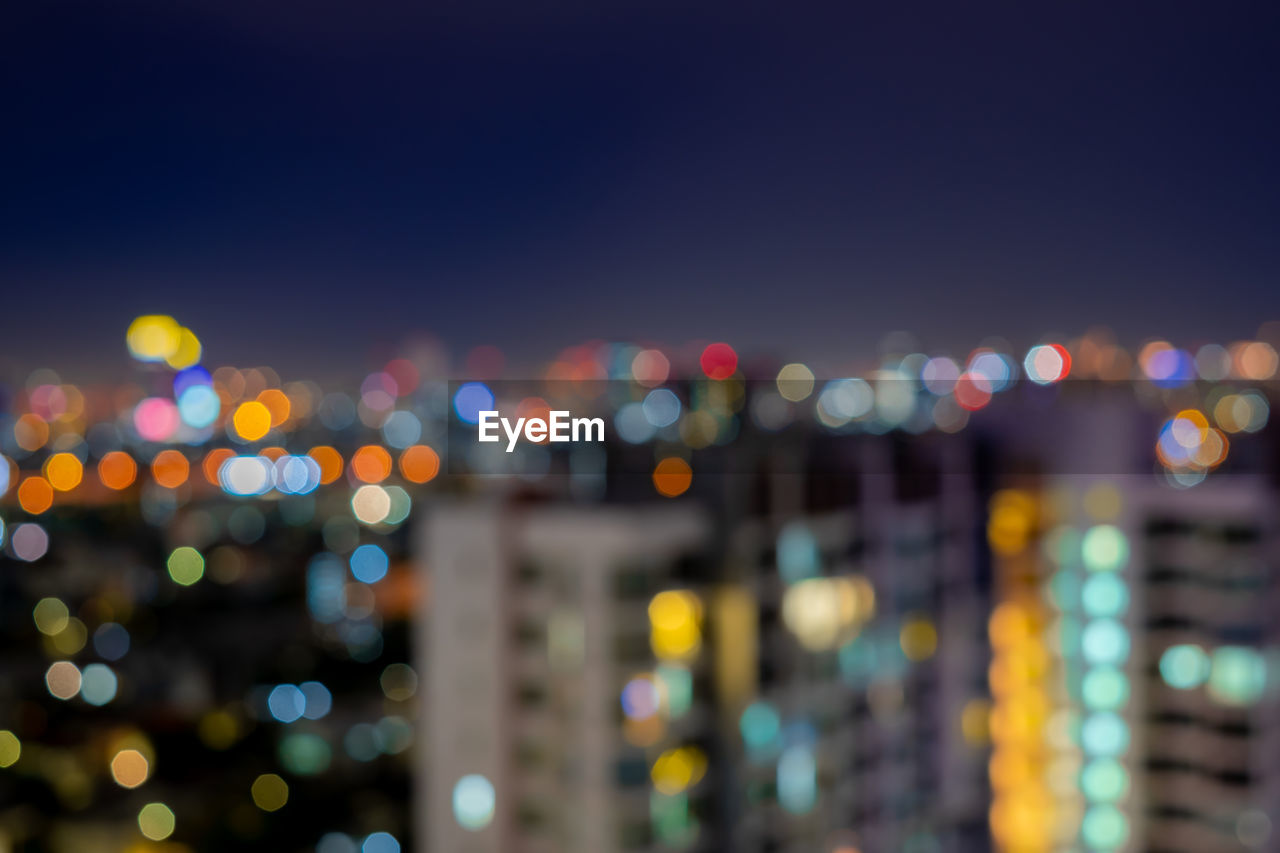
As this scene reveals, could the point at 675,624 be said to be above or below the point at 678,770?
above

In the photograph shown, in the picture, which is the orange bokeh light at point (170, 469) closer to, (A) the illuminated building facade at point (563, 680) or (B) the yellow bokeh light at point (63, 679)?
(B) the yellow bokeh light at point (63, 679)

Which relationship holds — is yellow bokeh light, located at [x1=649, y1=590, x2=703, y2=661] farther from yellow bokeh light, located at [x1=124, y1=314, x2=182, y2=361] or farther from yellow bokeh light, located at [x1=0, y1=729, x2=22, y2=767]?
yellow bokeh light, located at [x1=0, y1=729, x2=22, y2=767]

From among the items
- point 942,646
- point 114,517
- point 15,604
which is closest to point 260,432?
point 942,646

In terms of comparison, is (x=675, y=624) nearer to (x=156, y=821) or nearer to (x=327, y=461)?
(x=156, y=821)

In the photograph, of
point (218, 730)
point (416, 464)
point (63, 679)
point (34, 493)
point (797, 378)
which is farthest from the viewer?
point (416, 464)

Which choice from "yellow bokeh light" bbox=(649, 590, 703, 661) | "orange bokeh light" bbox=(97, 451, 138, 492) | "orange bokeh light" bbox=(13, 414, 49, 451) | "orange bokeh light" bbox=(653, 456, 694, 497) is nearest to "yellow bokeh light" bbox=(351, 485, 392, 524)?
"orange bokeh light" bbox=(97, 451, 138, 492)

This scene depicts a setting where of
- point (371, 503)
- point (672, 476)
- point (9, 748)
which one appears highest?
point (672, 476)

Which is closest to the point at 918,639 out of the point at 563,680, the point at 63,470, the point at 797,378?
the point at 563,680
